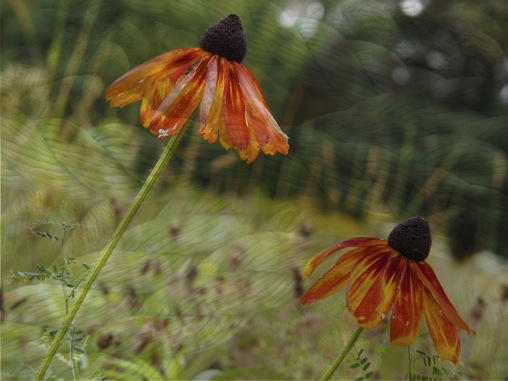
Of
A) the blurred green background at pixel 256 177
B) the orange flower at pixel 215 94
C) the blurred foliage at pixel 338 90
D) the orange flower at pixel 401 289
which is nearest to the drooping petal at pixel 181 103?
the orange flower at pixel 215 94

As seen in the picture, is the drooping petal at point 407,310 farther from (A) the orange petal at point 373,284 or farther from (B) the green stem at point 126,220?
(B) the green stem at point 126,220

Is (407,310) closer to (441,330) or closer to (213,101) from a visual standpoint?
(441,330)

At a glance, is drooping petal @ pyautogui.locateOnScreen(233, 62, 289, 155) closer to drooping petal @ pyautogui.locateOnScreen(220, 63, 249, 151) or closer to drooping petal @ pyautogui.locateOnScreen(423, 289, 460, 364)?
drooping petal @ pyautogui.locateOnScreen(220, 63, 249, 151)

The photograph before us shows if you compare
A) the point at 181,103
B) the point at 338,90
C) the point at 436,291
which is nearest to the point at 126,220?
the point at 181,103

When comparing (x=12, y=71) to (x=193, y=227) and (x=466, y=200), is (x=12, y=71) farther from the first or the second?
(x=466, y=200)

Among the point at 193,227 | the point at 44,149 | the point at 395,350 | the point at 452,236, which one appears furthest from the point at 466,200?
the point at 44,149

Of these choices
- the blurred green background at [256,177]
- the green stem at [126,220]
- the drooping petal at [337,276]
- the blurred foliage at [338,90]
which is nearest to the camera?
the green stem at [126,220]

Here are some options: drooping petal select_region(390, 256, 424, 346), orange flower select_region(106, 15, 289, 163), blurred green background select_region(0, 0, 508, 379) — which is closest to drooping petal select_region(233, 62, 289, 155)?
orange flower select_region(106, 15, 289, 163)
